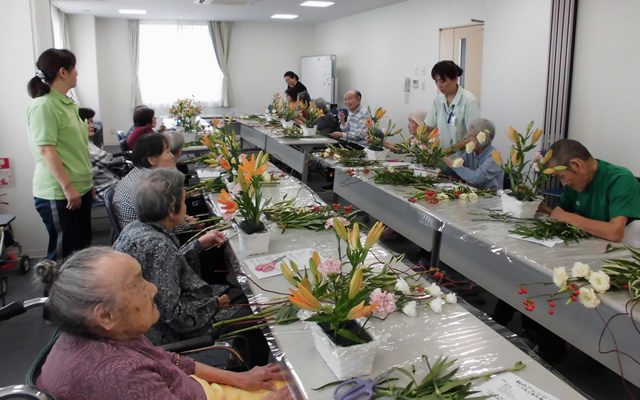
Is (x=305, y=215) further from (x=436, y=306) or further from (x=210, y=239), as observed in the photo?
(x=436, y=306)

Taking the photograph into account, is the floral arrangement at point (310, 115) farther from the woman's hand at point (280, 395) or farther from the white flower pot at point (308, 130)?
the woman's hand at point (280, 395)

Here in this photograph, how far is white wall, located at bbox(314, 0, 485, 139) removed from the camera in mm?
7266

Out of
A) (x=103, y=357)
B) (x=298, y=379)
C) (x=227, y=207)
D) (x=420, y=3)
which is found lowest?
(x=298, y=379)

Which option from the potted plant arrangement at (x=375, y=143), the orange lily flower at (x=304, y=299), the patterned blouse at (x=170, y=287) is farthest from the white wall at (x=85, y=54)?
the orange lily flower at (x=304, y=299)

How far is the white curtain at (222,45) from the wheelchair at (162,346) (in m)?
9.75

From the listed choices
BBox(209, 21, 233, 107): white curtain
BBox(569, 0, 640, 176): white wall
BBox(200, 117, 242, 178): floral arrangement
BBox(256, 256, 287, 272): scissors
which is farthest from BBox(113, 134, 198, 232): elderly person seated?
BBox(209, 21, 233, 107): white curtain

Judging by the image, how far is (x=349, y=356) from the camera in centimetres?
126

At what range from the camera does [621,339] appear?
175 centimetres

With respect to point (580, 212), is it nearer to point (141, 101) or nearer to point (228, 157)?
point (228, 157)

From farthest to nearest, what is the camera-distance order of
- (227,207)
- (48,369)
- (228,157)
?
(228,157) < (227,207) < (48,369)

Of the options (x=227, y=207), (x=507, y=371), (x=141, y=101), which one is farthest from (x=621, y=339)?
(x=141, y=101)

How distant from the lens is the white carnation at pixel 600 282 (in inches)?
61.9

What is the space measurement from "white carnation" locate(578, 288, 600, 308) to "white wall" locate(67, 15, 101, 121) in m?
10.3

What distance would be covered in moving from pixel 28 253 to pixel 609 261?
4088mm
